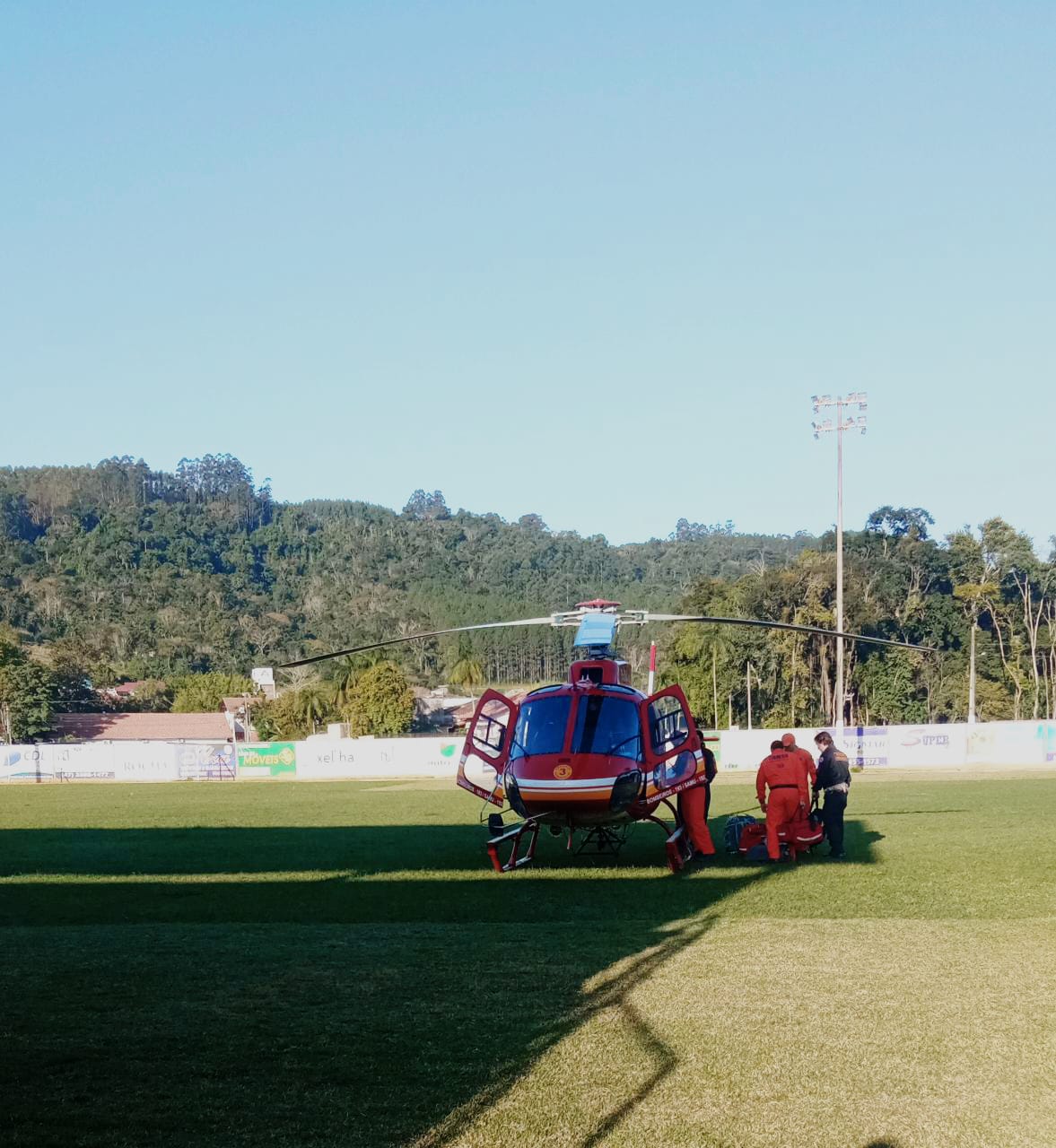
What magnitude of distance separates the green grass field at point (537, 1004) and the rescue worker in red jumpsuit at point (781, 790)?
Answer: 72 centimetres

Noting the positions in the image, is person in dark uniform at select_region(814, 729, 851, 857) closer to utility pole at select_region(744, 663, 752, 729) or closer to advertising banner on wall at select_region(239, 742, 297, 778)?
advertising banner on wall at select_region(239, 742, 297, 778)

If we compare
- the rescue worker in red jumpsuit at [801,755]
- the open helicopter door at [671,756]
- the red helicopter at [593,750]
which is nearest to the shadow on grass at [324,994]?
the open helicopter door at [671,756]

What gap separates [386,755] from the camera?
5162 centimetres

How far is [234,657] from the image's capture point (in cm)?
14688

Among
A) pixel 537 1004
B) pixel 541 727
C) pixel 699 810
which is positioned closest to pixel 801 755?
pixel 699 810

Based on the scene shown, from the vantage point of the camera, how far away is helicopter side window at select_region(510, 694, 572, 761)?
53.4 feet

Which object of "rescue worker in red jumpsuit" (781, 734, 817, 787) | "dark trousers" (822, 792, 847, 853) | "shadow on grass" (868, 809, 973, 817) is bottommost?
"shadow on grass" (868, 809, 973, 817)

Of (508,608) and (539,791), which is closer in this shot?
(539,791)

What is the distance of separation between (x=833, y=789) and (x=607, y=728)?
3.97 m

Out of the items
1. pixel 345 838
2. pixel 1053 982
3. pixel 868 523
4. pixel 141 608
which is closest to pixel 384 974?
pixel 1053 982

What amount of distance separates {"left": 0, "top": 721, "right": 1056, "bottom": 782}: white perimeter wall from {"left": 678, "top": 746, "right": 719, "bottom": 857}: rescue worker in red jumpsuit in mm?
29434

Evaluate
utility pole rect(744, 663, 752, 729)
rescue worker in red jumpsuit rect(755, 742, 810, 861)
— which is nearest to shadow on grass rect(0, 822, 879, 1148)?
rescue worker in red jumpsuit rect(755, 742, 810, 861)

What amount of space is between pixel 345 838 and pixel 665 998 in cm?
1488

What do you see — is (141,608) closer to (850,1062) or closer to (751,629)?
(751,629)
